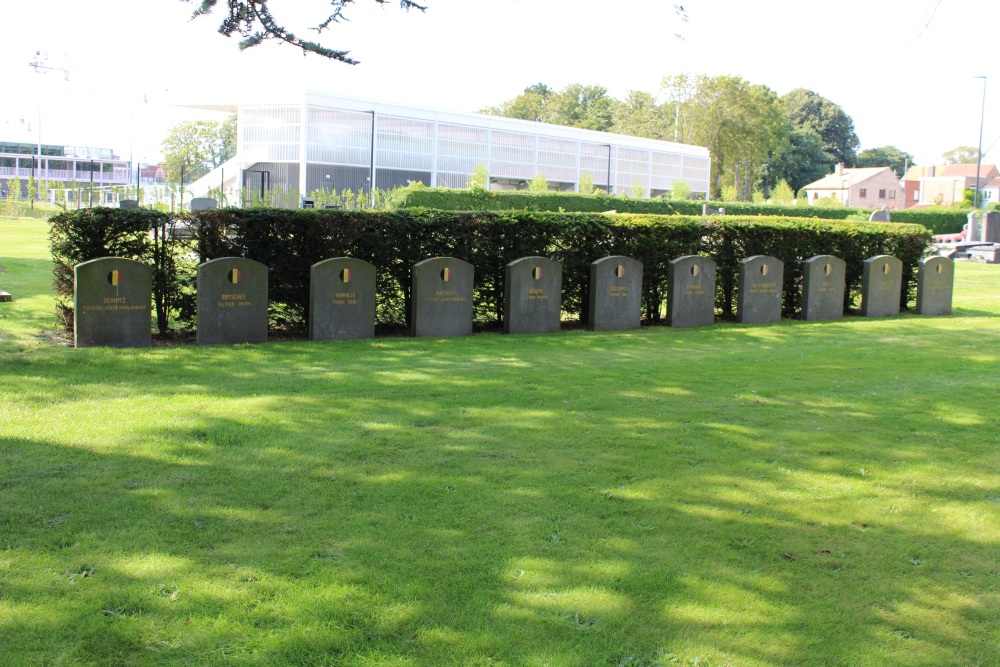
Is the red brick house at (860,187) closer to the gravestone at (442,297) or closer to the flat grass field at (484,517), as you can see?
the gravestone at (442,297)

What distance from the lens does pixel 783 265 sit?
53.1 feet

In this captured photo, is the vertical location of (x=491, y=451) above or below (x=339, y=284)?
below

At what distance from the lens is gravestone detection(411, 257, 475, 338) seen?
1232 cm

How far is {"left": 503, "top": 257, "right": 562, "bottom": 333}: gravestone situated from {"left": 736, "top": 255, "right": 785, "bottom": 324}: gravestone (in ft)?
12.4

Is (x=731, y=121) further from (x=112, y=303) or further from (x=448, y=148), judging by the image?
(x=112, y=303)

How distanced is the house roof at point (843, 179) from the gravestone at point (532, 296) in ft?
330

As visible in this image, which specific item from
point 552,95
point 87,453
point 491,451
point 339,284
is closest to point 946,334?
point 339,284

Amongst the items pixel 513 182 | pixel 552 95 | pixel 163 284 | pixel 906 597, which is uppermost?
pixel 552 95

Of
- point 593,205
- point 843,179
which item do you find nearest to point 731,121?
point 843,179

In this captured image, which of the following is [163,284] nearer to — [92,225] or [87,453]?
[92,225]

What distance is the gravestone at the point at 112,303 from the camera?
1027 cm

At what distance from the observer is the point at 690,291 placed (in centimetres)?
1481

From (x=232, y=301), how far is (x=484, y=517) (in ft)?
22.6

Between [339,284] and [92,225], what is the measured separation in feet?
10.0
